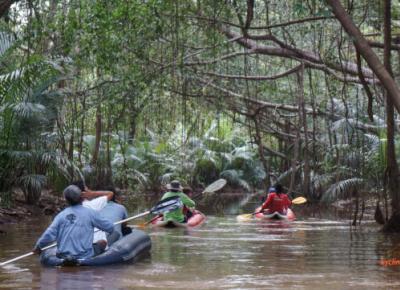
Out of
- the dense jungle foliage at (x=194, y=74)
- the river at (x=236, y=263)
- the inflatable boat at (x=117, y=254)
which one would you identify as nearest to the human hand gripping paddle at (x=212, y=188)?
the river at (x=236, y=263)

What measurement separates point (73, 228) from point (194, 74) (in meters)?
10.7

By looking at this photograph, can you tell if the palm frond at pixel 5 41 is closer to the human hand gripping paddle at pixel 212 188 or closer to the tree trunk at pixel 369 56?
the human hand gripping paddle at pixel 212 188

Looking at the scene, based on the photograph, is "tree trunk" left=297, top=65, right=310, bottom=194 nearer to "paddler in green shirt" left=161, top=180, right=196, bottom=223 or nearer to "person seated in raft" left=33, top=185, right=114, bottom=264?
"paddler in green shirt" left=161, top=180, right=196, bottom=223

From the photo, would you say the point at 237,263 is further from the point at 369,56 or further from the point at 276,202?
the point at 276,202

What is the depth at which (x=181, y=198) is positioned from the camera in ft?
49.2

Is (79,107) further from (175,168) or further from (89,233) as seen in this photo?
(89,233)

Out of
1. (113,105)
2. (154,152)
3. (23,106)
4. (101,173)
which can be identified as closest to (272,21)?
(113,105)

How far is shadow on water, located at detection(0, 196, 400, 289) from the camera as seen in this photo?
8.13 m

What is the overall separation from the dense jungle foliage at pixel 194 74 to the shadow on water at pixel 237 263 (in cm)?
137

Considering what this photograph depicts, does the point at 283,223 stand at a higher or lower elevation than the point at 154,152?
lower

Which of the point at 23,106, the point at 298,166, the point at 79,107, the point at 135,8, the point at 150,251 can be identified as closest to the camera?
the point at 150,251

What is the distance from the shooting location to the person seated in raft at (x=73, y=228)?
8.84 metres

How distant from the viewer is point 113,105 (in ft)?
55.3

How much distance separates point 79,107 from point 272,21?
7.48m
